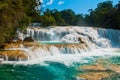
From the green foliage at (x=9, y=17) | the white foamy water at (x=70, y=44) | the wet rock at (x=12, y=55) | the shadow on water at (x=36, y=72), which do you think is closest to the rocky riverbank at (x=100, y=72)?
the shadow on water at (x=36, y=72)

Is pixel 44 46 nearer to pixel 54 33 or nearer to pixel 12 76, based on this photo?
pixel 12 76

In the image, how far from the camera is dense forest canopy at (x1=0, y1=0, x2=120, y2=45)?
1858 cm

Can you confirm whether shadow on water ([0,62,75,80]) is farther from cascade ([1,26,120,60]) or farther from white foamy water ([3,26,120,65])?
cascade ([1,26,120,60])

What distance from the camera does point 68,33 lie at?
106ft

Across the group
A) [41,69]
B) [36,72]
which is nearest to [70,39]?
[41,69]

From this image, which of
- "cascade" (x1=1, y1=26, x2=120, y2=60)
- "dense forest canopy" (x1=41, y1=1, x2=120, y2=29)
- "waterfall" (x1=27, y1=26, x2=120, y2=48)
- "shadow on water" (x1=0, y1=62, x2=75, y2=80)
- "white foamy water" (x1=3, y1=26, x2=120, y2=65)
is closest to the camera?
"shadow on water" (x1=0, y1=62, x2=75, y2=80)

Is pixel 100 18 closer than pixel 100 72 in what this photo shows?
No

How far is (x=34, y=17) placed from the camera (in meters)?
31.6

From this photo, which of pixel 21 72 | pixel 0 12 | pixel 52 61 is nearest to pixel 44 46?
pixel 52 61

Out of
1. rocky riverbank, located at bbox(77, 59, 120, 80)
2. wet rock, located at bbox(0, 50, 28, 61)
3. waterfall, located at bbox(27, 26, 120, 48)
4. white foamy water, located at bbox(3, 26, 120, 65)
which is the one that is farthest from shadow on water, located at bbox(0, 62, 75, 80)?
waterfall, located at bbox(27, 26, 120, 48)

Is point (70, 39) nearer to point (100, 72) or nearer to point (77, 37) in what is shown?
point (77, 37)

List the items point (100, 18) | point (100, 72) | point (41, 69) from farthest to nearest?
point (100, 18), point (41, 69), point (100, 72)

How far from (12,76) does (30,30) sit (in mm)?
17524

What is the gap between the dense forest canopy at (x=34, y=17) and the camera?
1858 centimetres
